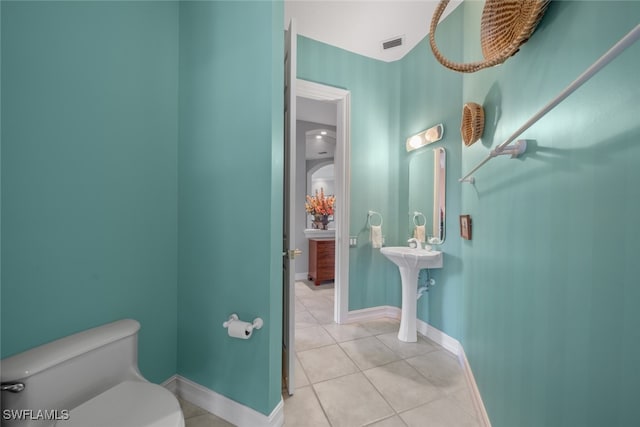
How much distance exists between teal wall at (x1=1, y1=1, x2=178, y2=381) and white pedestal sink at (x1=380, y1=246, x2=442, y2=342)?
183 cm

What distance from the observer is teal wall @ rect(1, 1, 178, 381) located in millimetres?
1022

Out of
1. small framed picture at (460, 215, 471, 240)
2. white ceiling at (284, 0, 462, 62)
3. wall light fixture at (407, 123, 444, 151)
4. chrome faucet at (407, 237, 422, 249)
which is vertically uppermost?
white ceiling at (284, 0, 462, 62)

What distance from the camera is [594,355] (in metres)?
0.65

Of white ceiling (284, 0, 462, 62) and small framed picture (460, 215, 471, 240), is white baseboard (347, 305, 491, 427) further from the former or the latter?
white ceiling (284, 0, 462, 62)

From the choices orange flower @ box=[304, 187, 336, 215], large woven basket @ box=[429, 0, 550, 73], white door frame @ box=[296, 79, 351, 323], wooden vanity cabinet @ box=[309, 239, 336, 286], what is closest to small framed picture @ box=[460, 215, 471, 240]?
large woven basket @ box=[429, 0, 550, 73]

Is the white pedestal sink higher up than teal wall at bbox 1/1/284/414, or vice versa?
teal wall at bbox 1/1/284/414

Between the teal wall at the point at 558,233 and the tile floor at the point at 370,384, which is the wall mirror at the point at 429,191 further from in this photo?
the tile floor at the point at 370,384

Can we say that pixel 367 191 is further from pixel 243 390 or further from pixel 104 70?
pixel 104 70

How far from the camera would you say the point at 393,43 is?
2.59 metres

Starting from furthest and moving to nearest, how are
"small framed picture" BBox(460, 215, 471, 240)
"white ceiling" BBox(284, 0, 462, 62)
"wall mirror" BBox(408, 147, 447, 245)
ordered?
1. "wall mirror" BBox(408, 147, 447, 245)
2. "white ceiling" BBox(284, 0, 462, 62)
3. "small framed picture" BBox(460, 215, 471, 240)

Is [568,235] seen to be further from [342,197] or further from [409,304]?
[342,197]

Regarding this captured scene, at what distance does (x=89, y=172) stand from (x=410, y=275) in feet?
7.85

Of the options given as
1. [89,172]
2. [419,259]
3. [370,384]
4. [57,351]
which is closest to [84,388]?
[57,351]

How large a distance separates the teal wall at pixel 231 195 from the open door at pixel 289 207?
0.63ft
